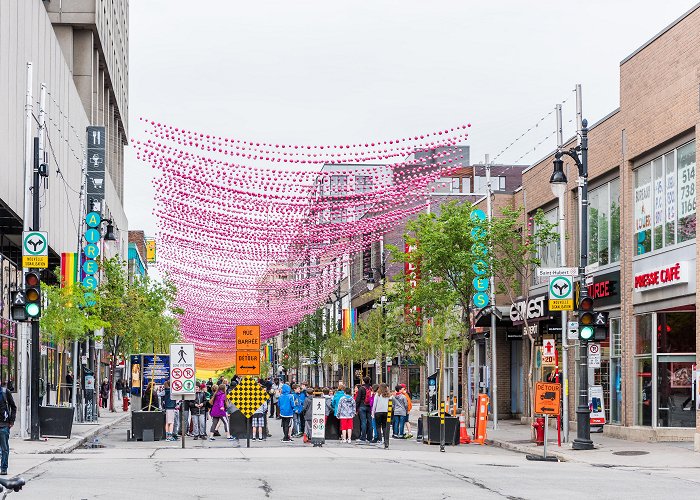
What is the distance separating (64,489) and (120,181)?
248ft

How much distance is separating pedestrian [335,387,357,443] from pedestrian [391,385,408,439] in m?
2.21

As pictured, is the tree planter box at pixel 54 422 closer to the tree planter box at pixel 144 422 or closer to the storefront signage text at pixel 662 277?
the tree planter box at pixel 144 422

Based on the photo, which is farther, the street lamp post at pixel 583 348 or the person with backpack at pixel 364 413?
the person with backpack at pixel 364 413

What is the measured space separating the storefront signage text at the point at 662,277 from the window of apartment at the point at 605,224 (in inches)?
109

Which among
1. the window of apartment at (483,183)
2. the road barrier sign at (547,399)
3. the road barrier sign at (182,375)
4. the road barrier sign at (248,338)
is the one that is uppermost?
the window of apartment at (483,183)

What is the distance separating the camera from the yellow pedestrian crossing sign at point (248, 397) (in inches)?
1230

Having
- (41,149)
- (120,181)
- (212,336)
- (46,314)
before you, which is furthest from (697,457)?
(212,336)

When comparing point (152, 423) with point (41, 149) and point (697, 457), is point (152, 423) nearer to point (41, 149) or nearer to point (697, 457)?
point (41, 149)

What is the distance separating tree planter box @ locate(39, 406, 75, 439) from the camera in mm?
31547

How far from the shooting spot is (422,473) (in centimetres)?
2108

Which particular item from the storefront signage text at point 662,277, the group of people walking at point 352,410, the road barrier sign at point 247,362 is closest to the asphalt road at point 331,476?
the group of people walking at point 352,410

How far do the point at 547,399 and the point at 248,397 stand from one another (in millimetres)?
8052

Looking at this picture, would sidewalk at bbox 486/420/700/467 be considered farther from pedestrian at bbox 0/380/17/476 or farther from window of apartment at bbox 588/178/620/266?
pedestrian at bbox 0/380/17/476

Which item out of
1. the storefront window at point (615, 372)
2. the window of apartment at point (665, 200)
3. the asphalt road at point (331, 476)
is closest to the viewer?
the asphalt road at point (331, 476)
